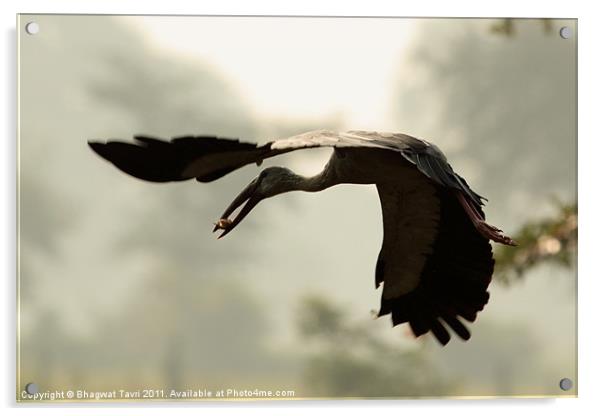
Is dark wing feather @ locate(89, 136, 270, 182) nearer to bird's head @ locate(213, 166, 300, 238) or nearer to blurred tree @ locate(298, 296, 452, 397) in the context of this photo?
bird's head @ locate(213, 166, 300, 238)

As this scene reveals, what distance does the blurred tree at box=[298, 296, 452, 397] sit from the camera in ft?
16.1

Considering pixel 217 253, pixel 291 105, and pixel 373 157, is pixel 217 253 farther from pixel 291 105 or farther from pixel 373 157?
pixel 373 157

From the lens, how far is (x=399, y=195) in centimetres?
426

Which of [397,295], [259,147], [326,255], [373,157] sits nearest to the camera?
[259,147]

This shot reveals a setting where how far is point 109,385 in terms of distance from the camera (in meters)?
4.79

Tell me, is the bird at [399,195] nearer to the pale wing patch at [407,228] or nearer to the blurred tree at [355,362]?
the pale wing patch at [407,228]

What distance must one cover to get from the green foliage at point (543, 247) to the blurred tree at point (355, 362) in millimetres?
506

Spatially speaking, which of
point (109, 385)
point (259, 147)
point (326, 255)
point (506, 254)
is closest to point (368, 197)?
point (326, 255)

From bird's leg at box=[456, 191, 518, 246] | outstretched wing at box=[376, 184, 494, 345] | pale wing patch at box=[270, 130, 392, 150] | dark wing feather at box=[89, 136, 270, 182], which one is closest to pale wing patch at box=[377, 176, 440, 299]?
outstretched wing at box=[376, 184, 494, 345]

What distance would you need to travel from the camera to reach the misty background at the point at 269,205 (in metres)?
4.83

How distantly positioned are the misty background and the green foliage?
43mm

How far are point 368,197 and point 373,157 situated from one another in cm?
120

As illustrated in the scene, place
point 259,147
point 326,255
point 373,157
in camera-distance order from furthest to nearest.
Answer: point 326,255 < point 373,157 < point 259,147
